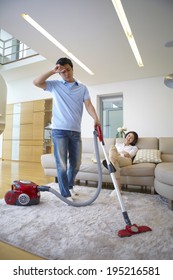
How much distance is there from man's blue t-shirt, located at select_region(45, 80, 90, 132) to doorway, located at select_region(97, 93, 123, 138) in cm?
330

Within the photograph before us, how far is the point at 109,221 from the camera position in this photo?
4.20ft

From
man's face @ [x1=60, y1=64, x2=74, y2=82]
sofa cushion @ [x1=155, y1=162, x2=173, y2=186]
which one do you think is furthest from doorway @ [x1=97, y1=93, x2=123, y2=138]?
man's face @ [x1=60, y1=64, x2=74, y2=82]

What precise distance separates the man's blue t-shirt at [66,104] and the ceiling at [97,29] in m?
1.19

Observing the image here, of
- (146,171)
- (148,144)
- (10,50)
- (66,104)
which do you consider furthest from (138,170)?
(10,50)

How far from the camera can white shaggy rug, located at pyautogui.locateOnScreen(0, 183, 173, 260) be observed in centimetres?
89

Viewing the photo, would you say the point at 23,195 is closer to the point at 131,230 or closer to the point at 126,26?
the point at 131,230

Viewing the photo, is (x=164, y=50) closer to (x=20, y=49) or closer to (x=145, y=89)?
(x=145, y=89)

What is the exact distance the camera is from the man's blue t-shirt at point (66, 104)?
165cm

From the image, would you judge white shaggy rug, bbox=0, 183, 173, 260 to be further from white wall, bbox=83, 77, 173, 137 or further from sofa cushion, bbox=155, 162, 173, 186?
white wall, bbox=83, 77, 173, 137

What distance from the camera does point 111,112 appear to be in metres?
4.98

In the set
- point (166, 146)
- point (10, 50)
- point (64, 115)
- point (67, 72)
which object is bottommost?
point (166, 146)

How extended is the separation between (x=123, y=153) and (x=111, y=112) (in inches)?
109

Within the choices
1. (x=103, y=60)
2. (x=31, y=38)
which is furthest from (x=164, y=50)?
(x=31, y=38)

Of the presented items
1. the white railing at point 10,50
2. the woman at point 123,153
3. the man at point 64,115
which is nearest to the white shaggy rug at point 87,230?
the man at point 64,115
